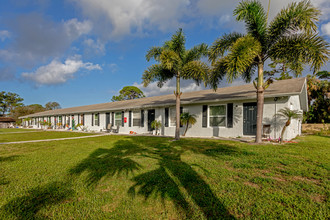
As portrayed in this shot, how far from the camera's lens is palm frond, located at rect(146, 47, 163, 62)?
1078cm

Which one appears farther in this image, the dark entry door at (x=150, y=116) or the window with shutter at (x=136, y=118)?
the window with shutter at (x=136, y=118)

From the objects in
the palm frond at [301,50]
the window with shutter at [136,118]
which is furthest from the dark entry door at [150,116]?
the palm frond at [301,50]

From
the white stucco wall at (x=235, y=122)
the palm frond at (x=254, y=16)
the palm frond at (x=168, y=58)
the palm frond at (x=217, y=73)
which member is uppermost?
the palm frond at (x=254, y=16)

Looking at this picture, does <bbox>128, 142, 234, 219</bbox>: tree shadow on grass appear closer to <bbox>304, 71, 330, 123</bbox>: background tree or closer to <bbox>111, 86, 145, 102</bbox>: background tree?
<bbox>304, 71, 330, 123</bbox>: background tree

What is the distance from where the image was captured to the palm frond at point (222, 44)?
916 centimetres

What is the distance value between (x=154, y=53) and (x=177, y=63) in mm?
1753

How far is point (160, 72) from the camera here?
11266mm

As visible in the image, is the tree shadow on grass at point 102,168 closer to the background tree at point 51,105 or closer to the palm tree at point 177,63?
the palm tree at point 177,63

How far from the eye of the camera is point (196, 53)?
10.6 metres

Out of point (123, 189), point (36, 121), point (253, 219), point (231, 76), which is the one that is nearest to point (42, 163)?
point (123, 189)

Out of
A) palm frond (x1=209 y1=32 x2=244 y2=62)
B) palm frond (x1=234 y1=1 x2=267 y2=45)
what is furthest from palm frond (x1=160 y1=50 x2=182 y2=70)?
palm frond (x1=234 y1=1 x2=267 y2=45)

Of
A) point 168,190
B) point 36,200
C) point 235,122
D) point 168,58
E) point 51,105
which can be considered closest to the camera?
point 36,200

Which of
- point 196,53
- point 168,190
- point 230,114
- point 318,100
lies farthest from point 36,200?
point 318,100

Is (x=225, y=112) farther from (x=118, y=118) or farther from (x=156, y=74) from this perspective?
(x=118, y=118)
